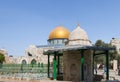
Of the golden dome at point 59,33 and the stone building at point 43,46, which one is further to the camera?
the golden dome at point 59,33

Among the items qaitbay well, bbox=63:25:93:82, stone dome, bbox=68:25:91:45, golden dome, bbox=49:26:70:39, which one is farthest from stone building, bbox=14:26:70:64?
qaitbay well, bbox=63:25:93:82

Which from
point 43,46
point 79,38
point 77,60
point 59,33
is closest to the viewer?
point 77,60

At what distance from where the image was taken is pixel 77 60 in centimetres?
2228

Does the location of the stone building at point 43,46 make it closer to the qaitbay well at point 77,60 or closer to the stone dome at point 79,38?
the stone dome at point 79,38

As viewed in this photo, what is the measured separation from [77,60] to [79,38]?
1972 millimetres

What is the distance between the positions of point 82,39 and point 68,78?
3611 mm

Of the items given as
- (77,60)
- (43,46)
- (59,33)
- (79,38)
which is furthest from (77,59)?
(43,46)

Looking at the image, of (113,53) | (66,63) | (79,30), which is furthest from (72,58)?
(113,53)

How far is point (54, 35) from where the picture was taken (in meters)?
57.0

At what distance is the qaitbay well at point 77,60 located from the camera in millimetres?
22077

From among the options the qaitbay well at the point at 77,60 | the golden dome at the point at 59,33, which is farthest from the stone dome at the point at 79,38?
the golden dome at the point at 59,33

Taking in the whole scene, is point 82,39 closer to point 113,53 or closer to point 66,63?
point 66,63

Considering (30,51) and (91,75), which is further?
(30,51)

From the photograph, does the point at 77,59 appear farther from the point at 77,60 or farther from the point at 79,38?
the point at 79,38
